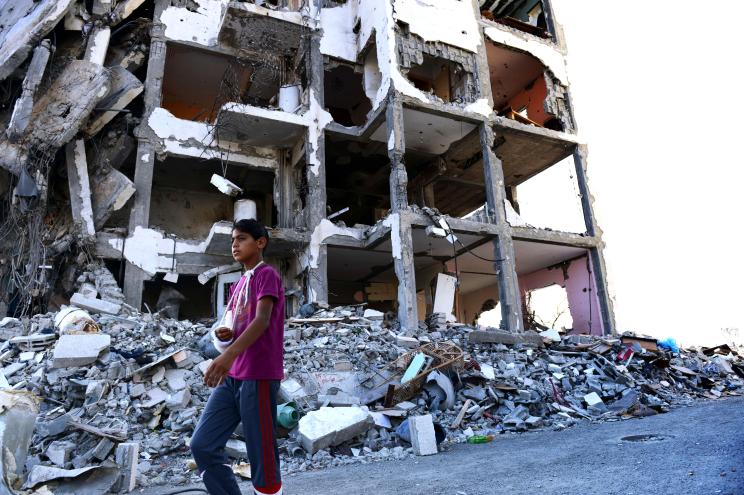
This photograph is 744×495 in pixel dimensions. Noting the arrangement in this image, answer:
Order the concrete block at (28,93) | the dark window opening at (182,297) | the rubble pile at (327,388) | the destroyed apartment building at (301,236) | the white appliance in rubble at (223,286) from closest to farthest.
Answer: the rubble pile at (327,388), the destroyed apartment building at (301,236), the concrete block at (28,93), the white appliance in rubble at (223,286), the dark window opening at (182,297)

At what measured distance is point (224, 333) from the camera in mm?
2498

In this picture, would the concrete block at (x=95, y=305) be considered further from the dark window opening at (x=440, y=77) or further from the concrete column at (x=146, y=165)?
the dark window opening at (x=440, y=77)

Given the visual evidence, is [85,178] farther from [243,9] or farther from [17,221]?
[243,9]

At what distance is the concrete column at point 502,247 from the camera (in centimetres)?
1372

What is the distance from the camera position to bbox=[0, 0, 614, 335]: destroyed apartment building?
12.4 m

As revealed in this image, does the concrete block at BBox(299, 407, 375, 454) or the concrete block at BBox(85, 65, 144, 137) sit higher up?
the concrete block at BBox(85, 65, 144, 137)

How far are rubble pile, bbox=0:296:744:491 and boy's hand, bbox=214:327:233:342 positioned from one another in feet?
7.88

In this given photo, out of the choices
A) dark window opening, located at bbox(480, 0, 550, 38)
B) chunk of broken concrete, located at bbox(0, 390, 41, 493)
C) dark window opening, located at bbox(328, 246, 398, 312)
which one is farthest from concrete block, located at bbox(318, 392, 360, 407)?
dark window opening, located at bbox(480, 0, 550, 38)

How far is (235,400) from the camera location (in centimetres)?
252

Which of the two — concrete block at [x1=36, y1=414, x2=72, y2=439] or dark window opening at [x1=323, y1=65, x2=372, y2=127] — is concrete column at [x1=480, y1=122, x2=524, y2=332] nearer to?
dark window opening at [x1=323, y1=65, x2=372, y2=127]

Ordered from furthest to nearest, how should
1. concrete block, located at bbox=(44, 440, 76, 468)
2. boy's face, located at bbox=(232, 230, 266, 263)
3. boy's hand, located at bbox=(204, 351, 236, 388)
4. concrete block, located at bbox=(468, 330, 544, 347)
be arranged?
concrete block, located at bbox=(468, 330, 544, 347), concrete block, located at bbox=(44, 440, 76, 468), boy's face, located at bbox=(232, 230, 266, 263), boy's hand, located at bbox=(204, 351, 236, 388)

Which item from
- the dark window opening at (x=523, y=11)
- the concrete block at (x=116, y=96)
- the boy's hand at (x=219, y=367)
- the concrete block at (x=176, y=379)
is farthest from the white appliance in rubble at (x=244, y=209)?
the boy's hand at (x=219, y=367)

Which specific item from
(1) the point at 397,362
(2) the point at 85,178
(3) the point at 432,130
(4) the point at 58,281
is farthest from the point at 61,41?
(1) the point at 397,362

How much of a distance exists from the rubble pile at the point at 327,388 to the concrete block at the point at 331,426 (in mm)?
17
